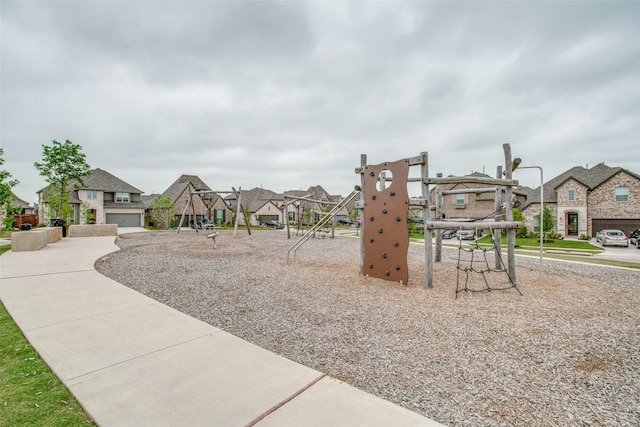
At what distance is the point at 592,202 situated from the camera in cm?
3097

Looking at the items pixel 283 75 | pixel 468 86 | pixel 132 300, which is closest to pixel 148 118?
pixel 283 75

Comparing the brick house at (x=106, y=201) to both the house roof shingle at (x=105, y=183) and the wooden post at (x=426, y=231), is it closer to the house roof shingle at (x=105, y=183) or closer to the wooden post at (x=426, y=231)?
the house roof shingle at (x=105, y=183)

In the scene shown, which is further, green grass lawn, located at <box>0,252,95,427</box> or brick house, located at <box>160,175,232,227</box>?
brick house, located at <box>160,175,232,227</box>

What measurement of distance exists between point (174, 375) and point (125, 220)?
42.9m

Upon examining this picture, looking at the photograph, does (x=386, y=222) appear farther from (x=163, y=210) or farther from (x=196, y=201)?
(x=196, y=201)

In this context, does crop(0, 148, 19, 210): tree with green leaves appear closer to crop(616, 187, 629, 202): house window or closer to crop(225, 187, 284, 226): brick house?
crop(225, 187, 284, 226): brick house

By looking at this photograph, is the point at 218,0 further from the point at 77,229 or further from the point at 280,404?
the point at 77,229

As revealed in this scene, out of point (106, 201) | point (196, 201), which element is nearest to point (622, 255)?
point (196, 201)

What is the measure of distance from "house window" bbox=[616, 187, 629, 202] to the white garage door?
56823 mm

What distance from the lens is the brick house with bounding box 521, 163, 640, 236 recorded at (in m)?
29.1

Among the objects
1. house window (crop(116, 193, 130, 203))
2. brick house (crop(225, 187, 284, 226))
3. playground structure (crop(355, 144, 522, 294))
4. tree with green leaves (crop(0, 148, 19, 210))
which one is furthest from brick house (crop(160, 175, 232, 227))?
playground structure (crop(355, 144, 522, 294))

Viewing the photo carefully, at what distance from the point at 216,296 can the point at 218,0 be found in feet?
34.1

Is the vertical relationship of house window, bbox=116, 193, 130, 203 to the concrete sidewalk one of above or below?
above

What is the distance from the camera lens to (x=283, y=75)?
52.5ft
